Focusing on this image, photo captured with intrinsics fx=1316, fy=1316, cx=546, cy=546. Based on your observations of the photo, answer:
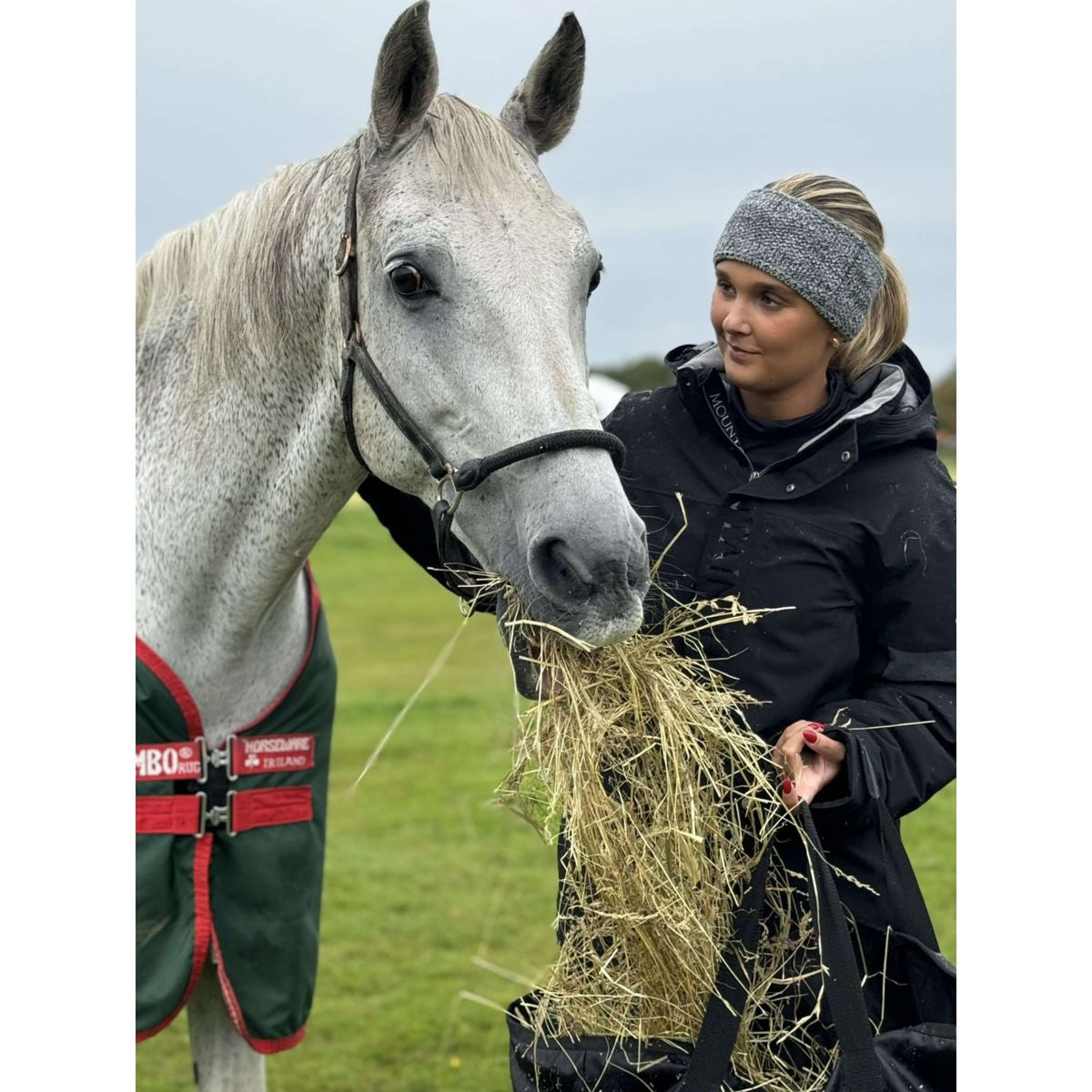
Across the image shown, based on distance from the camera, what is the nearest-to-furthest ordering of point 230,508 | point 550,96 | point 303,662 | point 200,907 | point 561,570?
1. point 561,570
2. point 550,96
3. point 230,508
4. point 200,907
5. point 303,662

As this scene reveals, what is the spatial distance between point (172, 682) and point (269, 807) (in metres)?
0.31

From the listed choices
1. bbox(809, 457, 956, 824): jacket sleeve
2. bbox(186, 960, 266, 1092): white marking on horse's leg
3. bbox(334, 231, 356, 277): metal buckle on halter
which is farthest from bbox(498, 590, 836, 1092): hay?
bbox(186, 960, 266, 1092): white marking on horse's leg

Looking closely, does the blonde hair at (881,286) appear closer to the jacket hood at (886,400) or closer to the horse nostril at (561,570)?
the jacket hood at (886,400)

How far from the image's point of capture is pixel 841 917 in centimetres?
168

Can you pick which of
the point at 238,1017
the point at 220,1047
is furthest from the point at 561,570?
the point at 220,1047

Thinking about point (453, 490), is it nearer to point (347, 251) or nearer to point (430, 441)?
point (430, 441)

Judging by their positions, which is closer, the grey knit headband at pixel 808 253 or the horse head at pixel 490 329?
the horse head at pixel 490 329

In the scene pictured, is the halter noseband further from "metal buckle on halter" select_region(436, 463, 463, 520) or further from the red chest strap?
the red chest strap

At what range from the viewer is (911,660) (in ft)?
5.97

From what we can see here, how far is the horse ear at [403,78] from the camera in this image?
1.79 m

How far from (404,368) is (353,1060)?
2.55 metres


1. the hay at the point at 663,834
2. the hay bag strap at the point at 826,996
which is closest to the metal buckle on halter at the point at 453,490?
the hay at the point at 663,834

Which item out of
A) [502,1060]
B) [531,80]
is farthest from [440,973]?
[531,80]

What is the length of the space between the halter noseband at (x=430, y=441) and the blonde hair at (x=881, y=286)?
0.40 m
